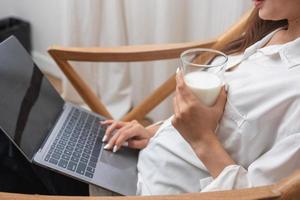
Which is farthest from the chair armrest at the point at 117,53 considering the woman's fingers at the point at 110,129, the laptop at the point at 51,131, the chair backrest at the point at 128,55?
the woman's fingers at the point at 110,129

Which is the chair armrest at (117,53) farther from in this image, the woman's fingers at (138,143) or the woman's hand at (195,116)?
the woman's hand at (195,116)

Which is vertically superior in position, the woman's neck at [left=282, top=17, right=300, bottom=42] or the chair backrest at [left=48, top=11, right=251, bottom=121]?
the woman's neck at [left=282, top=17, right=300, bottom=42]

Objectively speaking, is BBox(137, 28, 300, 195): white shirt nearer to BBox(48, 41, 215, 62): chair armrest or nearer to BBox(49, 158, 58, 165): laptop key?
BBox(49, 158, 58, 165): laptop key

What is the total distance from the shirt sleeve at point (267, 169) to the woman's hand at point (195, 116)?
83mm

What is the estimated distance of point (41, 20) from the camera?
242 centimetres

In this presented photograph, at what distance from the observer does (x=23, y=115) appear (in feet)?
3.07

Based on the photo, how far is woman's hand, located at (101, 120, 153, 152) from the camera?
3.29 ft

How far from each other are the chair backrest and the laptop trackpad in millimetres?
262

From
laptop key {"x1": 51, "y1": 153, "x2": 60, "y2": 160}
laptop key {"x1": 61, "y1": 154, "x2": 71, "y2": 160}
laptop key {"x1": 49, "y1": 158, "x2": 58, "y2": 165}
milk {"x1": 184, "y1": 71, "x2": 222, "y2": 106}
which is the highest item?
milk {"x1": 184, "y1": 71, "x2": 222, "y2": 106}

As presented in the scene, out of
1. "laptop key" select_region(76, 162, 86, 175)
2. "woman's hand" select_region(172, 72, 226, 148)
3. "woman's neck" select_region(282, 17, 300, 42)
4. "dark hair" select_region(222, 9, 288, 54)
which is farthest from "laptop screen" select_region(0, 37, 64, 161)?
"woman's neck" select_region(282, 17, 300, 42)

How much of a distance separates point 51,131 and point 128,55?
1.10ft

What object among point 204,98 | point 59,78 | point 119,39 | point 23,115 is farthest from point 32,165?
point 59,78

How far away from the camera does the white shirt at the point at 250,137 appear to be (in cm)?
72

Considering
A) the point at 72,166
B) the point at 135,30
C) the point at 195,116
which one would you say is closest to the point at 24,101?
the point at 72,166
